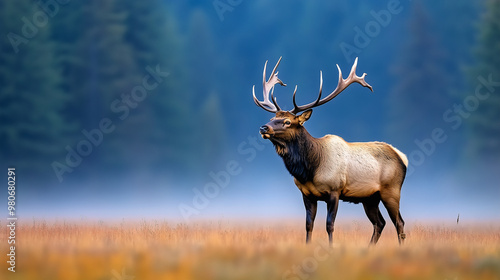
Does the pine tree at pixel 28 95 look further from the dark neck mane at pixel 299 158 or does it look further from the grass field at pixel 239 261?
the dark neck mane at pixel 299 158

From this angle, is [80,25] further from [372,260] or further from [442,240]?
[372,260]

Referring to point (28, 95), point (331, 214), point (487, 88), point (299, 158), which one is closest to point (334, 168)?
point (299, 158)

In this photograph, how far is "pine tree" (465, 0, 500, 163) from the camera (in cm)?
2561

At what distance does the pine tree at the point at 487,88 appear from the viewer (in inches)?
1008

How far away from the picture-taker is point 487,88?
2575cm

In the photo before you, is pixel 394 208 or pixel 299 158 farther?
pixel 394 208

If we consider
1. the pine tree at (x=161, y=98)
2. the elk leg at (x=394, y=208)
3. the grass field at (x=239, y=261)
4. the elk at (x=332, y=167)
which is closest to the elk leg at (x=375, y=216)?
the elk at (x=332, y=167)

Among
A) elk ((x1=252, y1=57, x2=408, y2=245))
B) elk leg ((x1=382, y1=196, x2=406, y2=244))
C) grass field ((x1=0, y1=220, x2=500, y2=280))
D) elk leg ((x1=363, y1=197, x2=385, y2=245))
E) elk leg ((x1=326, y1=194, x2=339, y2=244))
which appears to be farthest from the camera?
elk leg ((x1=363, y1=197, x2=385, y2=245))

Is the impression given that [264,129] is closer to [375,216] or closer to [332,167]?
[332,167]

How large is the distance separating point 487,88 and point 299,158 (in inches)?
639

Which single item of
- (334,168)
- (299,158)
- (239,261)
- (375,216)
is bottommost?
(239,261)

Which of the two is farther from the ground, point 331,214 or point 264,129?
point 264,129

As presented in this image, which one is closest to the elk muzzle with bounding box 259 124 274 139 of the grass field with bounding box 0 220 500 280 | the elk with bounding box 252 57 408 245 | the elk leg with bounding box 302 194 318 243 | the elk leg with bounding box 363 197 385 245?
the elk with bounding box 252 57 408 245

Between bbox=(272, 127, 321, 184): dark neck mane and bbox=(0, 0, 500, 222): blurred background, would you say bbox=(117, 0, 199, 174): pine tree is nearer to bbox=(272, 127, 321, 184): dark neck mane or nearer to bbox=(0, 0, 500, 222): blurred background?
bbox=(0, 0, 500, 222): blurred background
